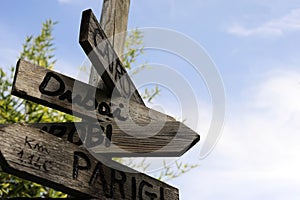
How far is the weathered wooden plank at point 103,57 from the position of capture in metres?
1.62

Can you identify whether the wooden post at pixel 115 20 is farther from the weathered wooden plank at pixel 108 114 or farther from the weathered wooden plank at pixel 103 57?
the weathered wooden plank at pixel 108 114

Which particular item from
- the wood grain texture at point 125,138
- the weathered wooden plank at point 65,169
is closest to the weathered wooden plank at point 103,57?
the wood grain texture at point 125,138

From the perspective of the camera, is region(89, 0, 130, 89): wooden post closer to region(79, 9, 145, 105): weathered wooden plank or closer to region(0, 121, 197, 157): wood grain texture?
region(79, 9, 145, 105): weathered wooden plank

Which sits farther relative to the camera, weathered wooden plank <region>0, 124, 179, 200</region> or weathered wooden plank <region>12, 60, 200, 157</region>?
weathered wooden plank <region>12, 60, 200, 157</region>

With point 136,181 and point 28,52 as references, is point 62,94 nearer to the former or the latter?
point 136,181

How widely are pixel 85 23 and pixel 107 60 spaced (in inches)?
8.2

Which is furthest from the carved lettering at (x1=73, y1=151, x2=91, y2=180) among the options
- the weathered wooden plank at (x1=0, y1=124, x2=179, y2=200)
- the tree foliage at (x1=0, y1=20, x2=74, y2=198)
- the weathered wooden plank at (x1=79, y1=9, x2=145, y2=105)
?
the tree foliage at (x1=0, y1=20, x2=74, y2=198)

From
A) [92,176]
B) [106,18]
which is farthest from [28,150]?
[106,18]

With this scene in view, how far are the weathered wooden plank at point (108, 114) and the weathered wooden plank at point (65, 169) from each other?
0.36 feet

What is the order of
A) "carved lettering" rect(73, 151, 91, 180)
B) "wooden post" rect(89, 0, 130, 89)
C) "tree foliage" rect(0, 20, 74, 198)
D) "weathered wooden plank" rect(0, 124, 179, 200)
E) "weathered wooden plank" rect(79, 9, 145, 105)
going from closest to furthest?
1. "weathered wooden plank" rect(0, 124, 179, 200)
2. "carved lettering" rect(73, 151, 91, 180)
3. "weathered wooden plank" rect(79, 9, 145, 105)
4. "wooden post" rect(89, 0, 130, 89)
5. "tree foliage" rect(0, 20, 74, 198)

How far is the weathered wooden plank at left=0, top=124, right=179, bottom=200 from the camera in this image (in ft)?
4.41

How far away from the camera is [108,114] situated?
71.3 inches

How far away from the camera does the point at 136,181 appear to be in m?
1.73

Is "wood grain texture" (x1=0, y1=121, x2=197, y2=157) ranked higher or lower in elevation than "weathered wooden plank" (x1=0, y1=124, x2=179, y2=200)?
higher
